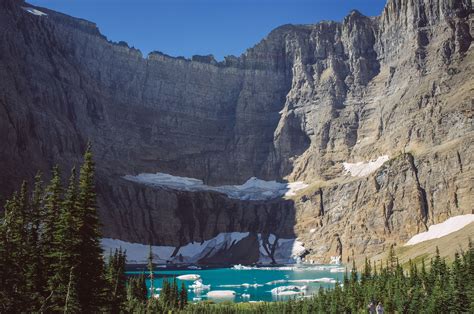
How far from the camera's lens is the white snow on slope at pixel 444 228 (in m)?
166

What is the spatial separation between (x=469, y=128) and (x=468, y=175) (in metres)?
22.1

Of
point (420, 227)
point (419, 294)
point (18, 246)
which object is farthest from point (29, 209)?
point (420, 227)

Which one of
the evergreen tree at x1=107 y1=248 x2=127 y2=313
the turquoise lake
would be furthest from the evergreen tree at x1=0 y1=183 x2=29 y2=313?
the turquoise lake

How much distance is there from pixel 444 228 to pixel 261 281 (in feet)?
215

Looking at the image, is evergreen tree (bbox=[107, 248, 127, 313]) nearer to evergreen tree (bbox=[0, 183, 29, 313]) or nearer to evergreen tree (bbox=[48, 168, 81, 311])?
evergreen tree (bbox=[48, 168, 81, 311])

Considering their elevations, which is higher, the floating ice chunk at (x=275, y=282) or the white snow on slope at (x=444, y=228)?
the white snow on slope at (x=444, y=228)

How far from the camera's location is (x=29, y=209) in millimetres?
38188

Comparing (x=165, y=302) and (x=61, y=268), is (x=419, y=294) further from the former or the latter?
(x=61, y=268)

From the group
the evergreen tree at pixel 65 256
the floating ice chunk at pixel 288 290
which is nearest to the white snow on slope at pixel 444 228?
the floating ice chunk at pixel 288 290

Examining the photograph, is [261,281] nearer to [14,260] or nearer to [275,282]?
[275,282]

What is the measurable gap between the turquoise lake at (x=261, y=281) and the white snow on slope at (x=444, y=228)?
92.3 ft

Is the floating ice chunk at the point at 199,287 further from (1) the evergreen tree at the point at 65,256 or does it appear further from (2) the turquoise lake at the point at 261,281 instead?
(1) the evergreen tree at the point at 65,256

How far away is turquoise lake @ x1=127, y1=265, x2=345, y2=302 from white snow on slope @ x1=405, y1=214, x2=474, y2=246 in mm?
28118

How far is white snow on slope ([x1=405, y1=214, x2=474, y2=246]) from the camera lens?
165625 millimetres
